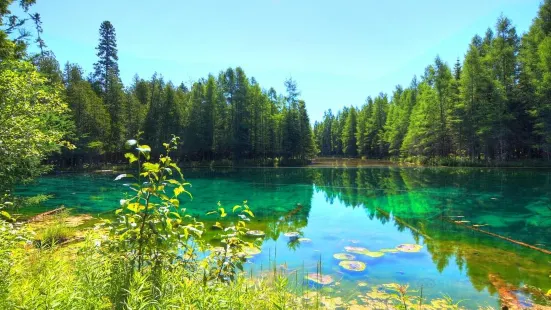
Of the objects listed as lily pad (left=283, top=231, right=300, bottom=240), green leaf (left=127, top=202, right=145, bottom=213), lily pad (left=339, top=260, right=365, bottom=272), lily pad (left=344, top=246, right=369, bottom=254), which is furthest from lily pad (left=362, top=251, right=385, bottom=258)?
green leaf (left=127, top=202, right=145, bottom=213)

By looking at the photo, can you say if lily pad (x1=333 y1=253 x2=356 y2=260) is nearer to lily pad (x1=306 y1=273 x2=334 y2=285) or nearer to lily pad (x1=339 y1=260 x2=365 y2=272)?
lily pad (x1=339 y1=260 x2=365 y2=272)

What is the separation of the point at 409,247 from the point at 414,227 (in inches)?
116

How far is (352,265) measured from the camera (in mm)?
8125

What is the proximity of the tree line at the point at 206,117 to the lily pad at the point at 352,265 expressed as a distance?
137ft

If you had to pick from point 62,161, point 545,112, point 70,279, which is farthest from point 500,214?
point 62,161

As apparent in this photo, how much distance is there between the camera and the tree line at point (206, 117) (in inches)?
1857

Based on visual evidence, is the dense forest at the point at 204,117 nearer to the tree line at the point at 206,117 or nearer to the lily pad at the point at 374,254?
the tree line at the point at 206,117

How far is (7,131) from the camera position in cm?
692

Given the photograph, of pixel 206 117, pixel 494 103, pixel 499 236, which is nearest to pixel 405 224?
pixel 499 236

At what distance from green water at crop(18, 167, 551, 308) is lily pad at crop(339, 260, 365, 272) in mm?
171

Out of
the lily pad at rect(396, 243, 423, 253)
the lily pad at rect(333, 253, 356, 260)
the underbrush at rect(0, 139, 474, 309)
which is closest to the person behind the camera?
the underbrush at rect(0, 139, 474, 309)

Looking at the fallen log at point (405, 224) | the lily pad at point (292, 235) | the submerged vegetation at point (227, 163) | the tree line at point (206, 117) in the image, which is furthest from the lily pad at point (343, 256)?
the tree line at point (206, 117)

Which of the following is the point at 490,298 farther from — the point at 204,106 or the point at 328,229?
the point at 204,106

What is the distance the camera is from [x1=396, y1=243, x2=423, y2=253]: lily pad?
9484mm
